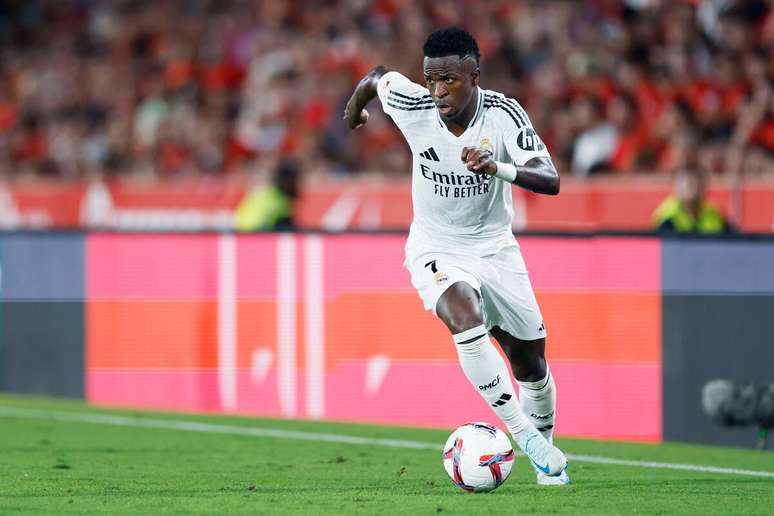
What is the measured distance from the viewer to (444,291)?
7246mm

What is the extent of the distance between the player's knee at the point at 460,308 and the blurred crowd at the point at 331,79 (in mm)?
4815

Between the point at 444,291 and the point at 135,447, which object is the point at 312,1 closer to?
the point at 135,447

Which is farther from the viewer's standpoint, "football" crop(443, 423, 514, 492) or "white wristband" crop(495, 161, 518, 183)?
"football" crop(443, 423, 514, 492)

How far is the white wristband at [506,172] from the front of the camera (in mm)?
6801

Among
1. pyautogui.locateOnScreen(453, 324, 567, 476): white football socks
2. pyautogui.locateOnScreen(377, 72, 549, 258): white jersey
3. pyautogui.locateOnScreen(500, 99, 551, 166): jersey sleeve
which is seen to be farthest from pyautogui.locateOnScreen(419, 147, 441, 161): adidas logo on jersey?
pyautogui.locateOnScreen(453, 324, 567, 476): white football socks

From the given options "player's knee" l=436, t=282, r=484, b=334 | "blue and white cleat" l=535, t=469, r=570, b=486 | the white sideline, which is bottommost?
the white sideline

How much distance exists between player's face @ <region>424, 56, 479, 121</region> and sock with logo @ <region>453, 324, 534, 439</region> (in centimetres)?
105

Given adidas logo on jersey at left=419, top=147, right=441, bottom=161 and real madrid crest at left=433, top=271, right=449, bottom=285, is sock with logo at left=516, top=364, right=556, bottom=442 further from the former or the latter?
adidas logo on jersey at left=419, top=147, right=441, bottom=161

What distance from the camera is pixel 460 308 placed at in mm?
7145

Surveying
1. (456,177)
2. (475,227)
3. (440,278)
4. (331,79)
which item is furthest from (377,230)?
(331,79)

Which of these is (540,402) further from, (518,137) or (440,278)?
(518,137)

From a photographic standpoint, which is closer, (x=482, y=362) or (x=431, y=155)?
(x=482, y=362)

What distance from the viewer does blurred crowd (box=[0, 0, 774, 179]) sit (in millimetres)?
13609

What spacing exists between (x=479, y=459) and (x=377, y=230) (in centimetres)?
491
